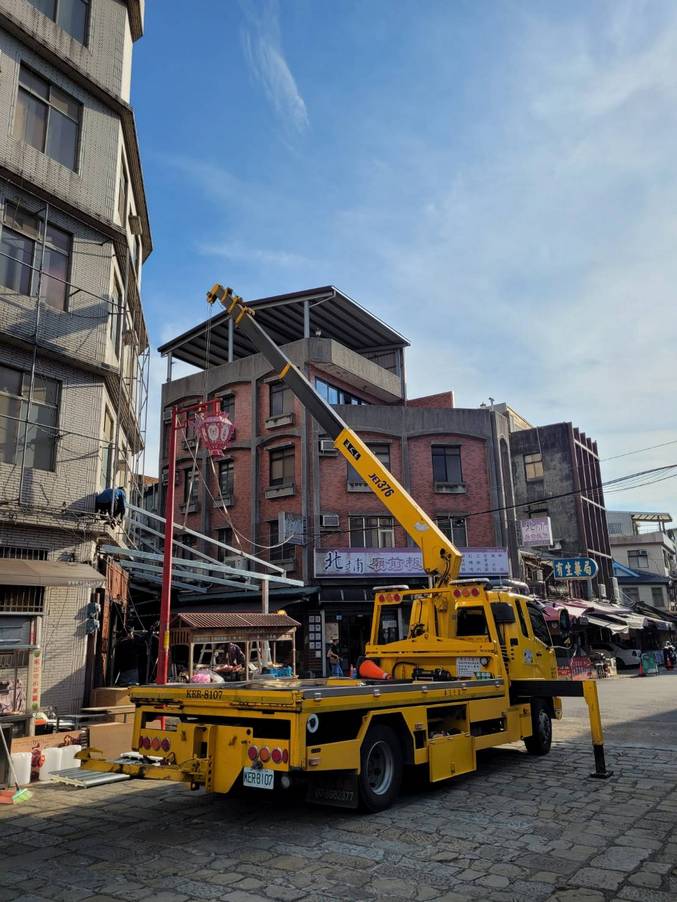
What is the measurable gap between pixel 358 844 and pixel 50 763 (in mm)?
5644

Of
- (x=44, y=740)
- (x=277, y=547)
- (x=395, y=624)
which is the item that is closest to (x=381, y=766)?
(x=44, y=740)

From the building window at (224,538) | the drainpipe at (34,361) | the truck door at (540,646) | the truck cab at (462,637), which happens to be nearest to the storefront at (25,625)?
the drainpipe at (34,361)

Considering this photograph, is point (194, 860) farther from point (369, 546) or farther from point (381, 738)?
point (369, 546)

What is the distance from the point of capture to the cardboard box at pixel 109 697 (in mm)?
12781

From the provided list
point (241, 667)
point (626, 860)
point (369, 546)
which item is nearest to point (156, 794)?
point (626, 860)

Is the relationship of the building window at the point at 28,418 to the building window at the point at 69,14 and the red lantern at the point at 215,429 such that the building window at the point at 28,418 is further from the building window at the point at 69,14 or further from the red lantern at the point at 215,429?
the building window at the point at 69,14

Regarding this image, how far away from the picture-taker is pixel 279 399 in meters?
31.8

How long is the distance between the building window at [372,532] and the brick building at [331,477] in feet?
0.16

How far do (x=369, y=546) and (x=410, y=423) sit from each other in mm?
6214

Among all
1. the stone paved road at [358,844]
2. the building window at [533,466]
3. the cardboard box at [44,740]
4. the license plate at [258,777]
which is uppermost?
the building window at [533,466]

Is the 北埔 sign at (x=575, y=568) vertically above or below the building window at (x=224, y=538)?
below

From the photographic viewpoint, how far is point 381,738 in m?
7.38

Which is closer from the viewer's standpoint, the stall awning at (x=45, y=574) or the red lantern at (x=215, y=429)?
the stall awning at (x=45, y=574)

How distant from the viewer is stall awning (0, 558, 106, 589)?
11.4 meters
